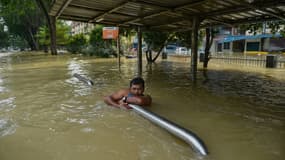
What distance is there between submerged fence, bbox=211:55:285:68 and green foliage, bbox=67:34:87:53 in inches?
845

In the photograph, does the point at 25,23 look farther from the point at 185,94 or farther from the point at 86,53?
the point at 185,94

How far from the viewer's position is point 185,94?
6109 millimetres

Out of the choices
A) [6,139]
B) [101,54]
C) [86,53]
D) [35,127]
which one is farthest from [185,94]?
[86,53]

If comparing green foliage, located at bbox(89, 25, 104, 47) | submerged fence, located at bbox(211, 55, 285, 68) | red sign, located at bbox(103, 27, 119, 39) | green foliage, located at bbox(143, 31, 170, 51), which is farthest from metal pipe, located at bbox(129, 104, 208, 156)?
green foliage, located at bbox(89, 25, 104, 47)

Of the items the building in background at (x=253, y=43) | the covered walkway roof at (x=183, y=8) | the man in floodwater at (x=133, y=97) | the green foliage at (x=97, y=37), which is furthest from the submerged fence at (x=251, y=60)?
the green foliage at (x=97, y=37)

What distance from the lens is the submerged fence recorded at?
1329cm

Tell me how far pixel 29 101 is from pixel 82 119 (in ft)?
7.01

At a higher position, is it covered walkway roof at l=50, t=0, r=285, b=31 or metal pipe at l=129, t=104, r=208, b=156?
covered walkway roof at l=50, t=0, r=285, b=31

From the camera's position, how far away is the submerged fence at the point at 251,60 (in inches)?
523

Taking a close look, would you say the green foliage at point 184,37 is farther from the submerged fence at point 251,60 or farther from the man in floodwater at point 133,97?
the man in floodwater at point 133,97

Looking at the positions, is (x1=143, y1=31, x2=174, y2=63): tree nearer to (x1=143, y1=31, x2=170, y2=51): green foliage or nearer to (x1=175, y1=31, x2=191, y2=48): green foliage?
(x1=143, y1=31, x2=170, y2=51): green foliage

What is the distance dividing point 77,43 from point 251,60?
27.2 m

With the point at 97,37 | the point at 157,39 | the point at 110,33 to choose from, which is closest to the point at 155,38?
the point at 157,39

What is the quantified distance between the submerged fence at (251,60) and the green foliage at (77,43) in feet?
70.4
